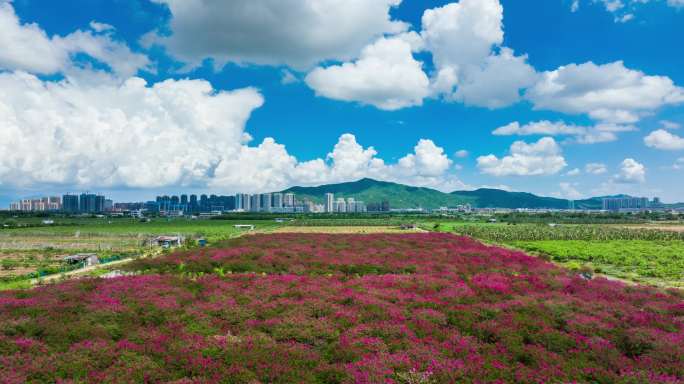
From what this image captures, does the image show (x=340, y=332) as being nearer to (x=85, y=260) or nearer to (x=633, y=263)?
(x=85, y=260)

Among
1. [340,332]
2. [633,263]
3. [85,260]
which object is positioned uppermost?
[340,332]

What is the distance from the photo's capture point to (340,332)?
1108 centimetres

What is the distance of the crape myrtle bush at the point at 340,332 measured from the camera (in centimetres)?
863

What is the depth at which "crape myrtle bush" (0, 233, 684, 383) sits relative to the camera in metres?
8.63

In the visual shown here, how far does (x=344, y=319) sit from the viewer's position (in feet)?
38.9

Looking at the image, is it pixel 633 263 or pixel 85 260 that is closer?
pixel 633 263

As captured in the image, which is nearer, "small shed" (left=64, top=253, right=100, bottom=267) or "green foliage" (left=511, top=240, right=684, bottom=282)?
"green foliage" (left=511, top=240, right=684, bottom=282)

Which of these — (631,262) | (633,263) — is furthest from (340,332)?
(631,262)

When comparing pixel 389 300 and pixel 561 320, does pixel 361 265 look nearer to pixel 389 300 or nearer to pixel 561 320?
pixel 389 300

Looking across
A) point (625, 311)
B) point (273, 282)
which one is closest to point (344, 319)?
point (273, 282)

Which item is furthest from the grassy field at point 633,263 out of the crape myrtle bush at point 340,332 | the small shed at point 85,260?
the small shed at point 85,260

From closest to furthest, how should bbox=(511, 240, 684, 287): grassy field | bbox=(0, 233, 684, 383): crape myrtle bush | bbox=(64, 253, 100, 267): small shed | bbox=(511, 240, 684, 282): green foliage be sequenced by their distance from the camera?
bbox=(0, 233, 684, 383): crape myrtle bush < bbox=(511, 240, 684, 287): grassy field < bbox=(511, 240, 684, 282): green foliage < bbox=(64, 253, 100, 267): small shed

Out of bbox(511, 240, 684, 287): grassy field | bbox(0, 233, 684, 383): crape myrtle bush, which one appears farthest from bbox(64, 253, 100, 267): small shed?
bbox(511, 240, 684, 287): grassy field

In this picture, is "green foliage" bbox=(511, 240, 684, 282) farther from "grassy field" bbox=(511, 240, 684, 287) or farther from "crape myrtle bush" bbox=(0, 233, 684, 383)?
"crape myrtle bush" bbox=(0, 233, 684, 383)
